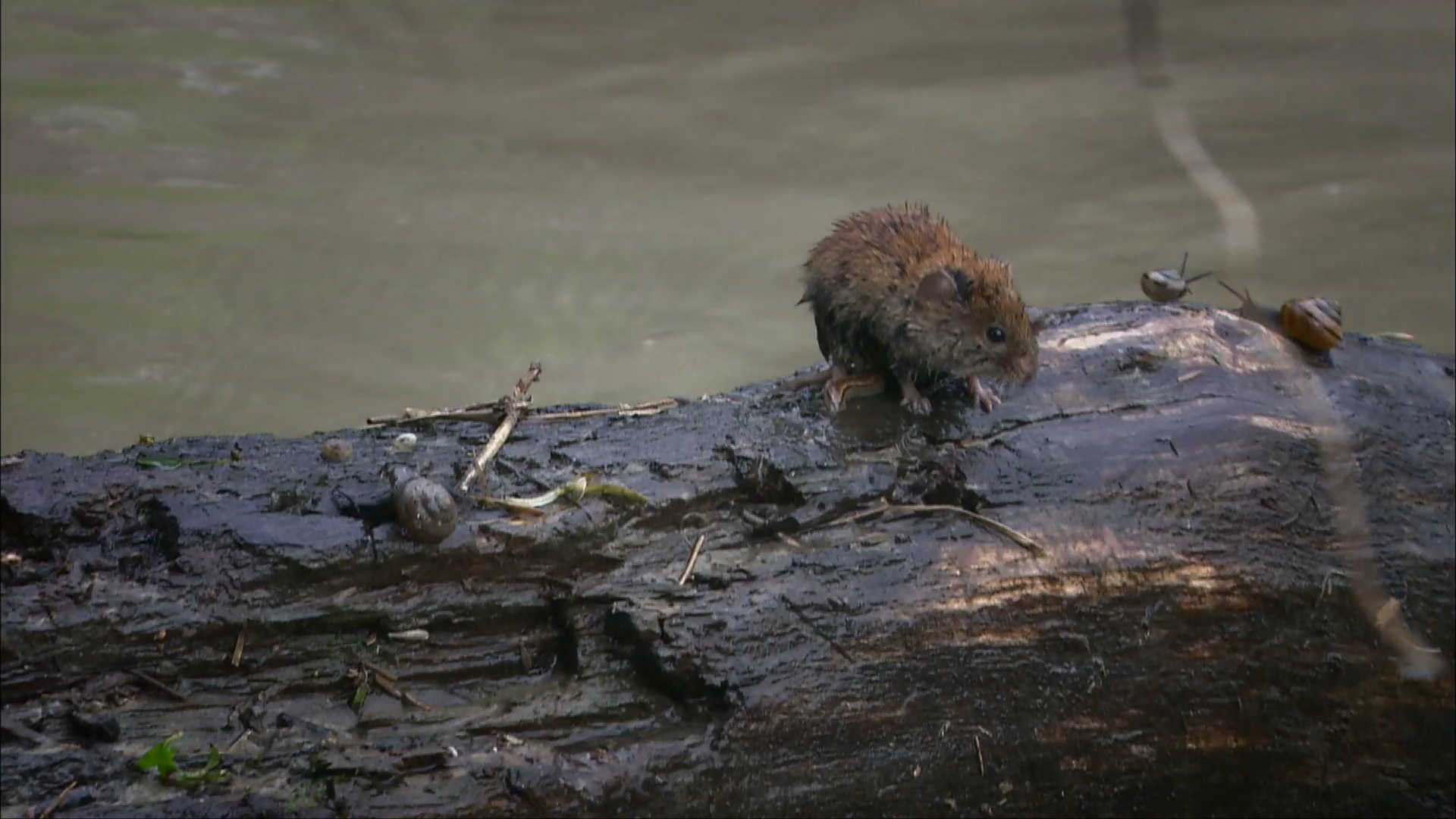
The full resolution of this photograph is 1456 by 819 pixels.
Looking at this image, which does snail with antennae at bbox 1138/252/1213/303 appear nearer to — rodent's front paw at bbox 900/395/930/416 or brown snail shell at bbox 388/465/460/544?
rodent's front paw at bbox 900/395/930/416

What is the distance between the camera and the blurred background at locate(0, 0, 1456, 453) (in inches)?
320

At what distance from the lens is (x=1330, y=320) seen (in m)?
3.33

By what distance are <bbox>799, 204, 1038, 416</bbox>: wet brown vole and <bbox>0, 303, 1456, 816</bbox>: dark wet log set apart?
219mm

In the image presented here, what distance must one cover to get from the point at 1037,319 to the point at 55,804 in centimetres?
287

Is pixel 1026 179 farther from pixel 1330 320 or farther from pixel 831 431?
pixel 831 431

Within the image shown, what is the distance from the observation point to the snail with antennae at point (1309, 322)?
3324mm

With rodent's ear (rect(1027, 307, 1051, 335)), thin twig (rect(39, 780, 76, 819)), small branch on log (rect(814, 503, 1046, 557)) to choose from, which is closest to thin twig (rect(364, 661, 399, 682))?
thin twig (rect(39, 780, 76, 819))

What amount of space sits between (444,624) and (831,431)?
1.16 m

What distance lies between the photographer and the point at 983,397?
3264 mm

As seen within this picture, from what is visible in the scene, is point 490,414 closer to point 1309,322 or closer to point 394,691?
point 394,691

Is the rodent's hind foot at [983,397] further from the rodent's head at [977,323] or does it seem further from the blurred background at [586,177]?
the blurred background at [586,177]

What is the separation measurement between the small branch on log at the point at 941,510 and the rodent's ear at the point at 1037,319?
28.4 inches

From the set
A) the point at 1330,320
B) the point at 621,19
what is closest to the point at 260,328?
the point at 621,19

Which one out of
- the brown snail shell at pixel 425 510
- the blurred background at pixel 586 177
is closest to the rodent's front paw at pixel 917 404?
the brown snail shell at pixel 425 510
